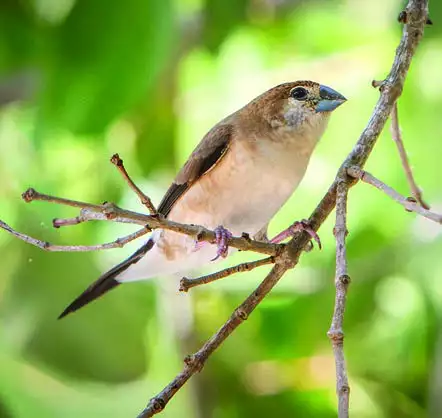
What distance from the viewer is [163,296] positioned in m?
3.96

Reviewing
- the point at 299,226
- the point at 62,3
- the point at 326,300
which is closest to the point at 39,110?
the point at 62,3

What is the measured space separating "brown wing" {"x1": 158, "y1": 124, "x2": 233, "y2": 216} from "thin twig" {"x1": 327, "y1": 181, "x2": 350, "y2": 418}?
0.85 meters

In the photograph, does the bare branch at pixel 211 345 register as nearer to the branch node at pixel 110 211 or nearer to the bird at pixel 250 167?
the branch node at pixel 110 211

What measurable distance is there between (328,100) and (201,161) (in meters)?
0.42

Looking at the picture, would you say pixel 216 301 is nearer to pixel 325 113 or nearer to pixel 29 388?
pixel 29 388

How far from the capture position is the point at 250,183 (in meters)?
2.73

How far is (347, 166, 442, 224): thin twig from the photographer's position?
5.34ft

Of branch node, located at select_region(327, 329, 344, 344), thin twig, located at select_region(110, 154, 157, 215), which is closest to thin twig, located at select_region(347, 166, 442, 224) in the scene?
branch node, located at select_region(327, 329, 344, 344)

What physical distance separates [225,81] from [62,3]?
106cm

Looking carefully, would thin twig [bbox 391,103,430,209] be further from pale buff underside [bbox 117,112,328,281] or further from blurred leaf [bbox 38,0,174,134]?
blurred leaf [bbox 38,0,174,134]

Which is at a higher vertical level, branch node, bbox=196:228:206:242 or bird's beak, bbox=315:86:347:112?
bird's beak, bbox=315:86:347:112

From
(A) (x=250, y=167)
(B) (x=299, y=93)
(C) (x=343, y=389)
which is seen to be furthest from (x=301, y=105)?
(C) (x=343, y=389)

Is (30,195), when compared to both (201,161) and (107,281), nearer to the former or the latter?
(201,161)

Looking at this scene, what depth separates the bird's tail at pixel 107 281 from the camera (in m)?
2.86
